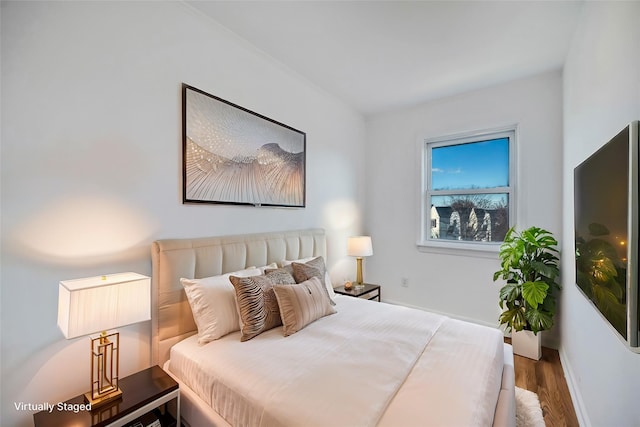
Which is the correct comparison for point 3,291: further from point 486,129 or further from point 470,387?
point 486,129

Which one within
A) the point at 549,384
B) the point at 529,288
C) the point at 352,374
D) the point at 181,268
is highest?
the point at 181,268

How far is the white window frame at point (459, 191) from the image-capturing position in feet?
10.2

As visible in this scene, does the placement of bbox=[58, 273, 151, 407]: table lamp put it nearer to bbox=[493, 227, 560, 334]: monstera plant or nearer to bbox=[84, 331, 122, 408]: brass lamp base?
bbox=[84, 331, 122, 408]: brass lamp base

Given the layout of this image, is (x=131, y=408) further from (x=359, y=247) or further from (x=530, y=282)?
(x=530, y=282)

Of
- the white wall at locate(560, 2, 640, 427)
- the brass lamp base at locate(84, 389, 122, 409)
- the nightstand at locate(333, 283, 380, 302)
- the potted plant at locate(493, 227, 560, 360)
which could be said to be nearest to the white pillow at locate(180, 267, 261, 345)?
the brass lamp base at locate(84, 389, 122, 409)

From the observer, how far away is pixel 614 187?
3.33ft

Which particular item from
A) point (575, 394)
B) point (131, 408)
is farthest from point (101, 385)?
point (575, 394)

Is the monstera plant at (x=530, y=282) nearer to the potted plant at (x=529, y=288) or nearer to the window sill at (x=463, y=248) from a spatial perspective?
the potted plant at (x=529, y=288)

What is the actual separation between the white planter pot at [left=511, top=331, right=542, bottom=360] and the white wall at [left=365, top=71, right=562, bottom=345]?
393mm

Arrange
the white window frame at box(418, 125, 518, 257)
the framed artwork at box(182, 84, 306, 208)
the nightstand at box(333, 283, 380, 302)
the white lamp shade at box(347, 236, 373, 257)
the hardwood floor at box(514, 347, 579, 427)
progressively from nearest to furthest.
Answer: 1. the hardwood floor at box(514, 347, 579, 427)
2. the framed artwork at box(182, 84, 306, 208)
3. the nightstand at box(333, 283, 380, 302)
4. the white window frame at box(418, 125, 518, 257)
5. the white lamp shade at box(347, 236, 373, 257)

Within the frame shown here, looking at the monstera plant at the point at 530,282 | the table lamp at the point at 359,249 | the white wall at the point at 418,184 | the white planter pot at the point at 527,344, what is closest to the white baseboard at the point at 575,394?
the white planter pot at the point at 527,344

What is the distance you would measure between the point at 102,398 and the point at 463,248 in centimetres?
337

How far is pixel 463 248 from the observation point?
3.32 meters

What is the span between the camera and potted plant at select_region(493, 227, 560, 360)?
2.51 meters
